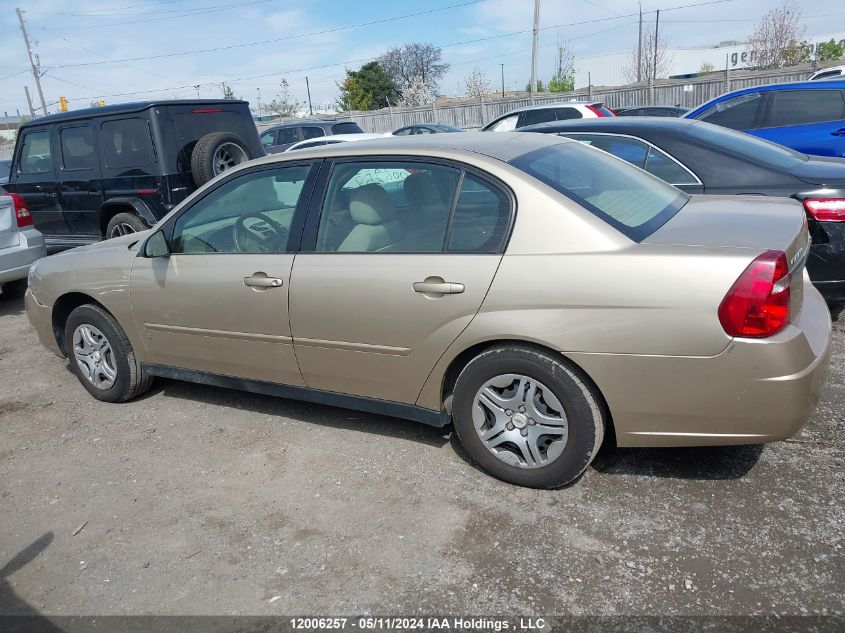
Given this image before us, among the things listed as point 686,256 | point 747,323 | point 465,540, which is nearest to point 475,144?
point 686,256

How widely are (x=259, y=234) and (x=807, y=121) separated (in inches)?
265

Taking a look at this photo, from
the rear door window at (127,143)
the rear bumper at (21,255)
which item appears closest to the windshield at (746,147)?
the rear door window at (127,143)

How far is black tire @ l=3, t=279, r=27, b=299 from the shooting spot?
842 cm

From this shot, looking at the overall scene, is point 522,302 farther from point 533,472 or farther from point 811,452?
point 811,452

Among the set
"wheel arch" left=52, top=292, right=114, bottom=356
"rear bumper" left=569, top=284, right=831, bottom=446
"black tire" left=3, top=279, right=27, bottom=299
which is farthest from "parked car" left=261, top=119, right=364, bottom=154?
"rear bumper" left=569, top=284, right=831, bottom=446

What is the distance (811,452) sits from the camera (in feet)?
11.0

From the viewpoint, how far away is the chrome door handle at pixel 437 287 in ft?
10.2

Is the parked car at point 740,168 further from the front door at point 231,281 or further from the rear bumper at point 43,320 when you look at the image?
the rear bumper at point 43,320

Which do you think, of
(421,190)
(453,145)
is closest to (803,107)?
(453,145)

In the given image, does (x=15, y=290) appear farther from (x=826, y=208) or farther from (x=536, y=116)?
(x=536, y=116)

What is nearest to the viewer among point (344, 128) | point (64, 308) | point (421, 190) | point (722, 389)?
point (722, 389)

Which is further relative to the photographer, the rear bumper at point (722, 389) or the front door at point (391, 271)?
the front door at point (391, 271)

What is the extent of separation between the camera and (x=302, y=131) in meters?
17.9

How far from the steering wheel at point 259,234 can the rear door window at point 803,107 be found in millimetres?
6503
